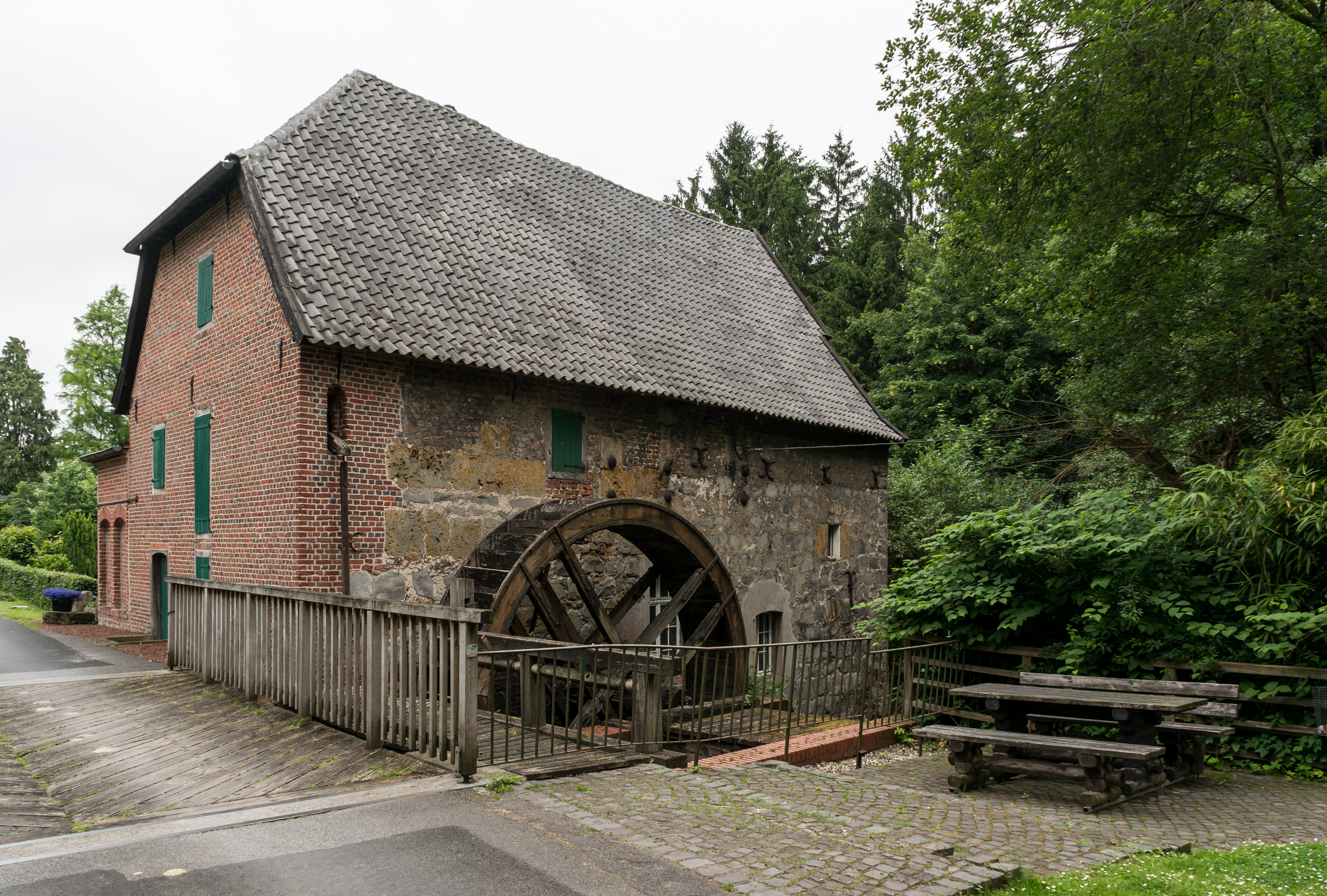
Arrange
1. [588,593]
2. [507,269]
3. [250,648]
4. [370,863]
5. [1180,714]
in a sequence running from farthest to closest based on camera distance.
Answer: [507,269] < [588,593] < [250,648] < [1180,714] < [370,863]

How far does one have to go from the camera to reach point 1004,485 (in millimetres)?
18750

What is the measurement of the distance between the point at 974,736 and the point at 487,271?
796 cm

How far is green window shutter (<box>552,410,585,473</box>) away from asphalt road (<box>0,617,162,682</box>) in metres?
5.06

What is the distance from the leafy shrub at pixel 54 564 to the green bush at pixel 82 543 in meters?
0.20

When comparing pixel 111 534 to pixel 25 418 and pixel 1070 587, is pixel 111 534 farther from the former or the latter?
pixel 25 418

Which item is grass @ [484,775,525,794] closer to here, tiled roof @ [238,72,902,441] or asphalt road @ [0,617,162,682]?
tiled roof @ [238,72,902,441]

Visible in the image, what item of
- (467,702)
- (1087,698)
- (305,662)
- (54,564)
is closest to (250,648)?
(305,662)

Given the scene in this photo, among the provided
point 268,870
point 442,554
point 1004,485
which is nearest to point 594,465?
point 442,554

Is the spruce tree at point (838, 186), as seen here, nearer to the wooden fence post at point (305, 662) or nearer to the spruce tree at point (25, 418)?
the wooden fence post at point (305, 662)

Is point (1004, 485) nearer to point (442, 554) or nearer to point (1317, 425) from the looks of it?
point (1317, 425)

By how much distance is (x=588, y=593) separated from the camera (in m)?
9.52

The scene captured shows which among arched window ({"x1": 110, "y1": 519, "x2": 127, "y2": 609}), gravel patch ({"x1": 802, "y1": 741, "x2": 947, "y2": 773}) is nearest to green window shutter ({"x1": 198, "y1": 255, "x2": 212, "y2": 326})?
arched window ({"x1": 110, "y1": 519, "x2": 127, "y2": 609})

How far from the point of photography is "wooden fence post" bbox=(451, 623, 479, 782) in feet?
15.8

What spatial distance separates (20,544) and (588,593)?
97.0ft
